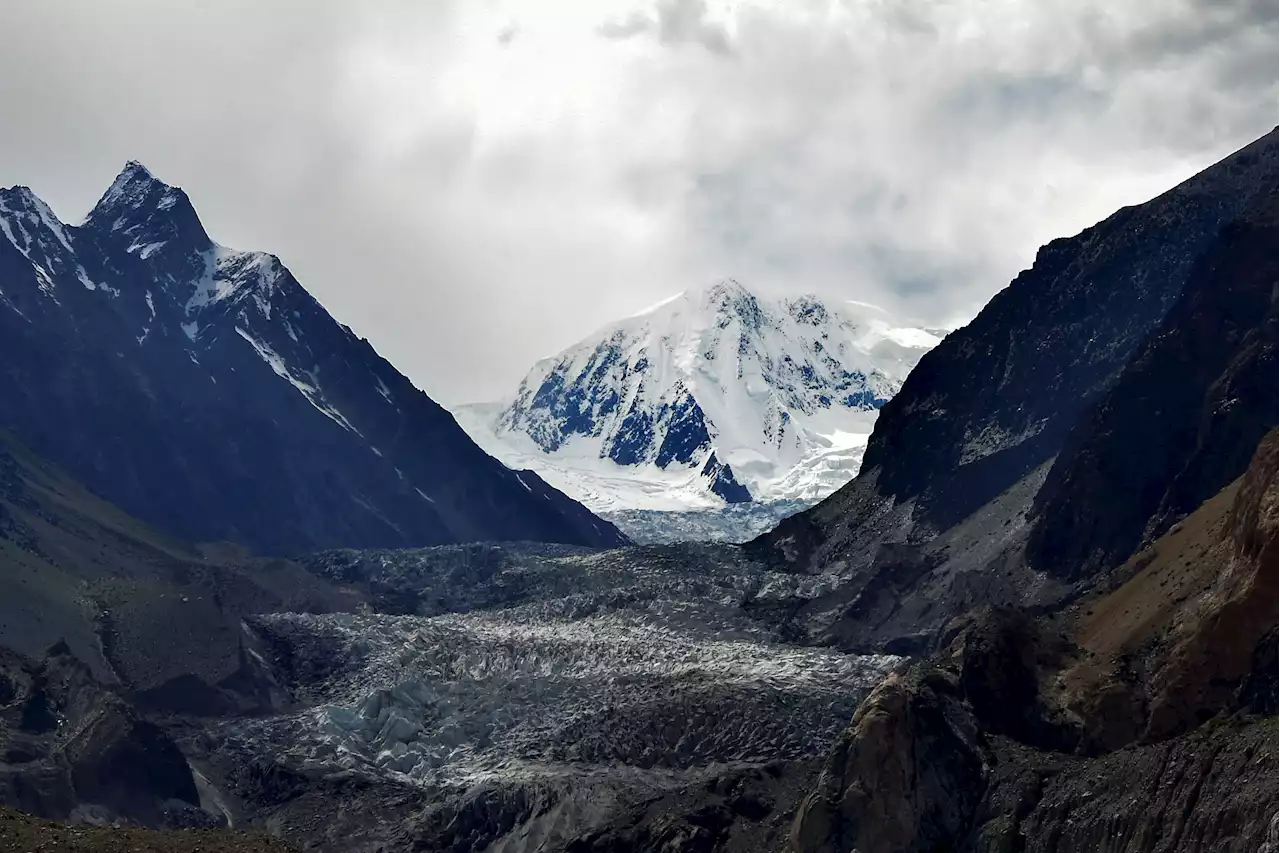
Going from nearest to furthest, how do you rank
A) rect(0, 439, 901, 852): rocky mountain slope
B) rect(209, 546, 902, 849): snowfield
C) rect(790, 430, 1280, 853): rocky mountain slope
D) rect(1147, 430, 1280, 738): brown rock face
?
rect(790, 430, 1280, 853): rocky mountain slope, rect(1147, 430, 1280, 738): brown rock face, rect(0, 439, 901, 852): rocky mountain slope, rect(209, 546, 902, 849): snowfield

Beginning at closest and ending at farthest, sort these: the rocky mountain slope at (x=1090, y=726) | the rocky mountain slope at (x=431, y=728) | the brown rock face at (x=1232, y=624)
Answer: the rocky mountain slope at (x=1090, y=726)
the brown rock face at (x=1232, y=624)
the rocky mountain slope at (x=431, y=728)

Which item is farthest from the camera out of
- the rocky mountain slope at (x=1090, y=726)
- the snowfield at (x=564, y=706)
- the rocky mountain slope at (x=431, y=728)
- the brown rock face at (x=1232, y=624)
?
the snowfield at (x=564, y=706)

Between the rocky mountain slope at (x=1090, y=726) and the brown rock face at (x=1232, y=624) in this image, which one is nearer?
the rocky mountain slope at (x=1090, y=726)

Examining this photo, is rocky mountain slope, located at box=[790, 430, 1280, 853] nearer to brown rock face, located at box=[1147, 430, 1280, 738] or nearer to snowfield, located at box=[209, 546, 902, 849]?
brown rock face, located at box=[1147, 430, 1280, 738]

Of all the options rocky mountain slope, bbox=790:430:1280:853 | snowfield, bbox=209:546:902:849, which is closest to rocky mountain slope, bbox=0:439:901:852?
snowfield, bbox=209:546:902:849

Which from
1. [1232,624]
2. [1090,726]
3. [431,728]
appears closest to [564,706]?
[431,728]

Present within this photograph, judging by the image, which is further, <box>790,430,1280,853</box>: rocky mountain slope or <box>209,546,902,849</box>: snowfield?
<box>209,546,902,849</box>: snowfield

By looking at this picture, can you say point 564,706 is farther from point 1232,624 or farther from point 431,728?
point 1232,624

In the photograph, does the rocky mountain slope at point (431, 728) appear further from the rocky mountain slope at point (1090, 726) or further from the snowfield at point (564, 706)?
the rocky mountain slope at point (1090, 726)

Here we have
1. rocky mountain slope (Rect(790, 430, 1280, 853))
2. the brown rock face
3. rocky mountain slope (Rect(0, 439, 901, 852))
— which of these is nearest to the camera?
rocky mountain slope (Rect(790, 430, 1280, 853))

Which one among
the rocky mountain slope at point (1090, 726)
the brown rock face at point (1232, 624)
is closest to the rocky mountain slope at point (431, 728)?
the rocky mountain slope at point (1090, 726)

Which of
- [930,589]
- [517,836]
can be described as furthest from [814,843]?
[930,589]

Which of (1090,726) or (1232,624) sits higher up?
(1232,624)

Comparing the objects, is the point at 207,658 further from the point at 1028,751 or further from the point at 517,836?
the point at 1028,751
